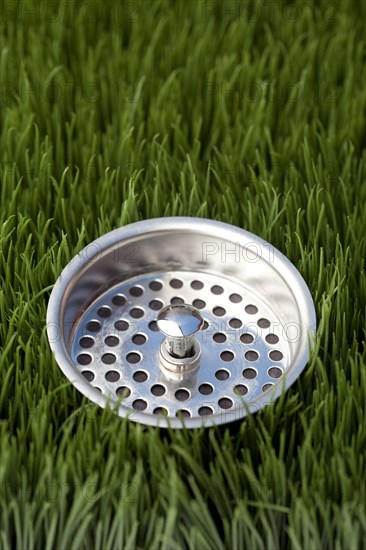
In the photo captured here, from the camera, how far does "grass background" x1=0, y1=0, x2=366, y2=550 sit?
1.15 metres

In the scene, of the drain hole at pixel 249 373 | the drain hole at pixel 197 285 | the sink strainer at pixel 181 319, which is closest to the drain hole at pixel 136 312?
the sink strainer at pixel 181 319

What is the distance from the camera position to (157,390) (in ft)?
4.33

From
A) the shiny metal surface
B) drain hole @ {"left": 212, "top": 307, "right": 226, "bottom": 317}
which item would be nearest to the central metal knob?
the shiny metal surface

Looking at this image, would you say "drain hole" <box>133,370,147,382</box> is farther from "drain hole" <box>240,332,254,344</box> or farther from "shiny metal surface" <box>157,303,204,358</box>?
"drain hole" <box>240,332,254,344</box>

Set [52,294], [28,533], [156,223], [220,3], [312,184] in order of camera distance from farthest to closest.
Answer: [220,3] → [312,184] → [156,223] → [52,294] → [28,533]

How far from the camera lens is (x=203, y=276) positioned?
1.47m

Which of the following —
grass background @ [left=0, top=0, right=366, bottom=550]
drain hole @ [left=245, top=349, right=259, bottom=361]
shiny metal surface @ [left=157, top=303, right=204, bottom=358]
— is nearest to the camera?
grass background @ [left=0, top=0, right=366, bottom=550]

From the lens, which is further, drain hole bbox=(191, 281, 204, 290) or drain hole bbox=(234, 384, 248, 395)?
drain hole bbox=(191, 281, 204, 290)

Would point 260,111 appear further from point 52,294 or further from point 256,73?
point 52,294

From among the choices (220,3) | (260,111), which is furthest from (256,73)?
(220,3)

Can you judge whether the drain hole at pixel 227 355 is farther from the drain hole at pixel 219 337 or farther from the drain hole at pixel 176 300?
the drain hole at pixel 176 300

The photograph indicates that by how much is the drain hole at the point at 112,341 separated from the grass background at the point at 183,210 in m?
0.12

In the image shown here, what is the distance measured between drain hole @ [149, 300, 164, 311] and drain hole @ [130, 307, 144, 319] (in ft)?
0.07

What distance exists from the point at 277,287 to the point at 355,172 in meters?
0.38
